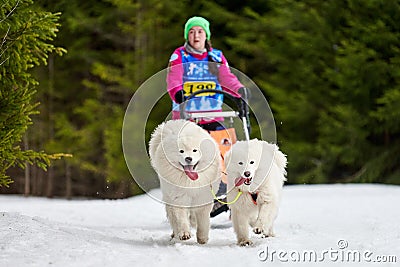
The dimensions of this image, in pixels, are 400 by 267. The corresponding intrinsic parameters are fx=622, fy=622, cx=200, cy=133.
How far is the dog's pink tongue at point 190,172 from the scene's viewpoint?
14.5 ft

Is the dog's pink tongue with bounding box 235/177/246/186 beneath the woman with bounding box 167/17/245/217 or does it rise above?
beneath

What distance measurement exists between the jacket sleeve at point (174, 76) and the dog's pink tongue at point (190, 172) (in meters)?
1.10

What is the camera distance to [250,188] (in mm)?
4477

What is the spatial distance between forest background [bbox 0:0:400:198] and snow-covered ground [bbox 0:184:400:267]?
4.09m

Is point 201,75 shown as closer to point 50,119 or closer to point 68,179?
point 50,119

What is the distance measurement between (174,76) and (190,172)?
4.42 ft

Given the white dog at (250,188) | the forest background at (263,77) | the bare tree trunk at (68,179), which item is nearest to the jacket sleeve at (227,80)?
the white dog at (250,188)

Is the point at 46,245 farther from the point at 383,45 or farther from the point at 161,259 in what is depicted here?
the point at 383,45

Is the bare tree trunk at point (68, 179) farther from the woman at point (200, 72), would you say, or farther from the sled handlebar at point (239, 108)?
the sled handlebar at point (239, 108)

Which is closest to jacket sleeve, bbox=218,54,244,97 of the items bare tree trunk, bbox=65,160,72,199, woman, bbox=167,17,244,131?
woman, bbox=167,17,244,131

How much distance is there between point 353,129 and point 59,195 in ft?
27.0

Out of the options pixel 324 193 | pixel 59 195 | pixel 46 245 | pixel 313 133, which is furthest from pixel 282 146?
pixel 46 245
